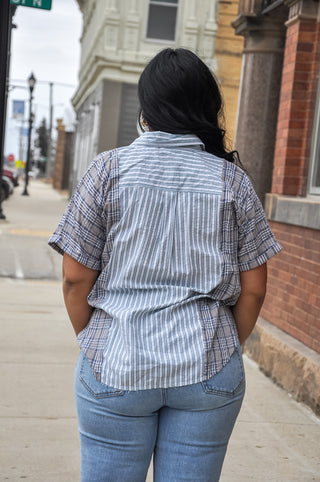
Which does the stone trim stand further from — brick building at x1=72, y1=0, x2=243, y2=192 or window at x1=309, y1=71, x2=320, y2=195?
brick building at x1=72, y1=0, x2=243, y2=192

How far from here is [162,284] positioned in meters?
1.91

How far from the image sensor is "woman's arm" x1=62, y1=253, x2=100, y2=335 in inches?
80.5

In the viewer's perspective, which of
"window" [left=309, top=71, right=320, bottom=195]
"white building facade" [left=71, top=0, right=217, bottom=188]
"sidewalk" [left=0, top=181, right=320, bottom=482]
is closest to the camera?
"sidewalk" [left=0, top=181, right=320, bottom=482]

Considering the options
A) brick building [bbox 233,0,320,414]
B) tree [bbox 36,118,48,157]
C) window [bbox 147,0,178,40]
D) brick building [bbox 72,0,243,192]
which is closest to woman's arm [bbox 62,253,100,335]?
brick building [bbox 233,0,320,414]

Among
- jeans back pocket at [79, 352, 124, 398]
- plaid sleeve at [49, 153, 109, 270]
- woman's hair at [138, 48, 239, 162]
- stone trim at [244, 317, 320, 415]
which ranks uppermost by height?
woman's hair at [138, 48, 239, 162]

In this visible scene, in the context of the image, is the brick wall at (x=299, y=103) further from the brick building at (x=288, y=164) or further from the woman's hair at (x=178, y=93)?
the woman's hair at (x=178, y=93)

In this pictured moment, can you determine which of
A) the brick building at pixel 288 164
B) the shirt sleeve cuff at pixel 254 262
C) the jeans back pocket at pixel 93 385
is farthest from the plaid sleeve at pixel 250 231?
the brick building at pixel 288 164

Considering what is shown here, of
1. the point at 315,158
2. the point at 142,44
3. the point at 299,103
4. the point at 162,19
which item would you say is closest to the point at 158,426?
the point at 315,158

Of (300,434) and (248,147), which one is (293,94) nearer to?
(248,147)

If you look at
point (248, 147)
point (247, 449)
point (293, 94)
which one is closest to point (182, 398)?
point (247, 449)

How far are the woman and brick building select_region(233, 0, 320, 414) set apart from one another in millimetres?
3242

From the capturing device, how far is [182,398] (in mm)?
1888

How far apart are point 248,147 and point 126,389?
562cm

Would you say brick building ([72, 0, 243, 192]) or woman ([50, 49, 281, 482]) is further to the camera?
brick building ([72, 0, 243, 192])
